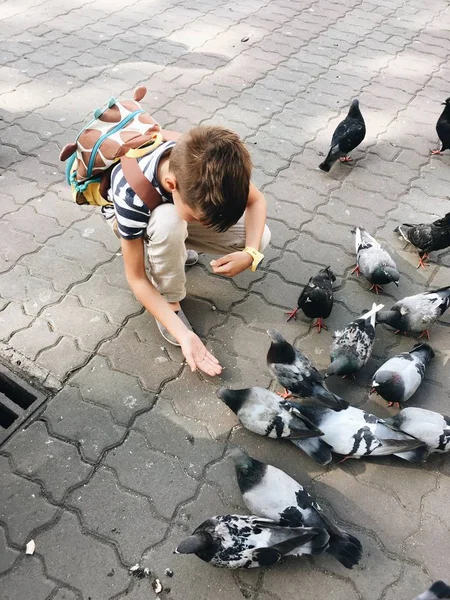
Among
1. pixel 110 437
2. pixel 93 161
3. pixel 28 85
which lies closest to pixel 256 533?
pixel 110 437

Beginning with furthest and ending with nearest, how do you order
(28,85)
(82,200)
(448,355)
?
(28,85) → (448,355) → (82,200)

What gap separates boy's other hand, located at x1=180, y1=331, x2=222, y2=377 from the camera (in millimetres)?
2643

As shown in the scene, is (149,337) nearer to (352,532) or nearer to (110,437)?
(110,437)

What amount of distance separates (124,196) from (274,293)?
4.47 feet

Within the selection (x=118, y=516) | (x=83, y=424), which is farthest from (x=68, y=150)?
(x=118, y=516)

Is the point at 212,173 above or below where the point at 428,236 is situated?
above

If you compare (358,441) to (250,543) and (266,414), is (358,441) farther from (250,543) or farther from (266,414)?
(250,543)

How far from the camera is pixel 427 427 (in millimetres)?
2533

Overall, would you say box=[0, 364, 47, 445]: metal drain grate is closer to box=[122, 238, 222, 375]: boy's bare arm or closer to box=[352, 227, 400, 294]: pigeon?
box=[122, 238, 222, 375]: boy's bare arm

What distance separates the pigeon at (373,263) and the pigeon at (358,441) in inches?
42.9

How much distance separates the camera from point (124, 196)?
8.17 feet

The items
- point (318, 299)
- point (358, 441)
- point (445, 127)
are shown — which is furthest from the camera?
point (445, 127)

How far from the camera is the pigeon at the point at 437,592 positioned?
1.98 meters

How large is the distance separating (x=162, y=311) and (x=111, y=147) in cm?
85
